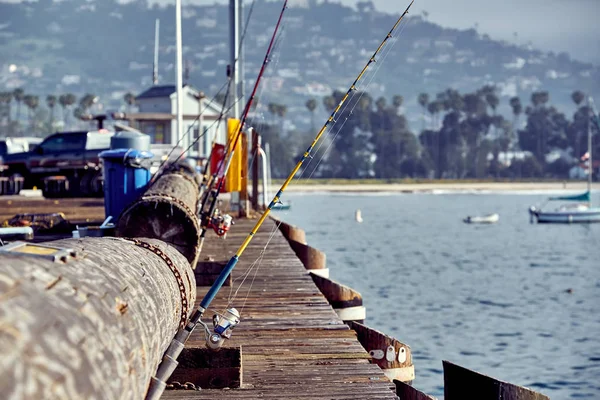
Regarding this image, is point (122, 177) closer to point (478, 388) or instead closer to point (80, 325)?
point (478, 388)

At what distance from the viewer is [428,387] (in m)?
20.4

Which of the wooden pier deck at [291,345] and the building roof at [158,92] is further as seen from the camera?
the building roof at [158,92]

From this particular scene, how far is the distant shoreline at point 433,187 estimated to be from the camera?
598 ft

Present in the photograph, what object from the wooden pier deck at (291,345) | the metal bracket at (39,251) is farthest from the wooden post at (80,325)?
the wooden pier deck at (291,345)

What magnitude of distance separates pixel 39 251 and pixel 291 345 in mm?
4382

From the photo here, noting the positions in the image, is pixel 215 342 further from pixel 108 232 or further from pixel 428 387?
pixel 428 387

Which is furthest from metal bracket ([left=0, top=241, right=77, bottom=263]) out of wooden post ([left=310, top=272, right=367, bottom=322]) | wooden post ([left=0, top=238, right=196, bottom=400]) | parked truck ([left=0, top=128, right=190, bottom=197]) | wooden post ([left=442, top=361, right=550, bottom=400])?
parked truck ([left=0, top=128, right=190, bottom=197])

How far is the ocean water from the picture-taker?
24.3m

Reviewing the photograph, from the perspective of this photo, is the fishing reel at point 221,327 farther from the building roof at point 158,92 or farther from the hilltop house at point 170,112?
the building roof at point 158,92

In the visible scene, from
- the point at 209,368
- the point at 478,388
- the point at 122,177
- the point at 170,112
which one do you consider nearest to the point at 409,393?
the point at 478,388

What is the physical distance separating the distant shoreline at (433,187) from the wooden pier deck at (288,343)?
547 feet

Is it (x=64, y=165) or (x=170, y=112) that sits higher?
(x=170, y=112)

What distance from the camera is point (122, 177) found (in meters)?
15.0

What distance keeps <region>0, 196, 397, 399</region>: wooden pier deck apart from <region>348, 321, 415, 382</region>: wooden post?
0.45m
